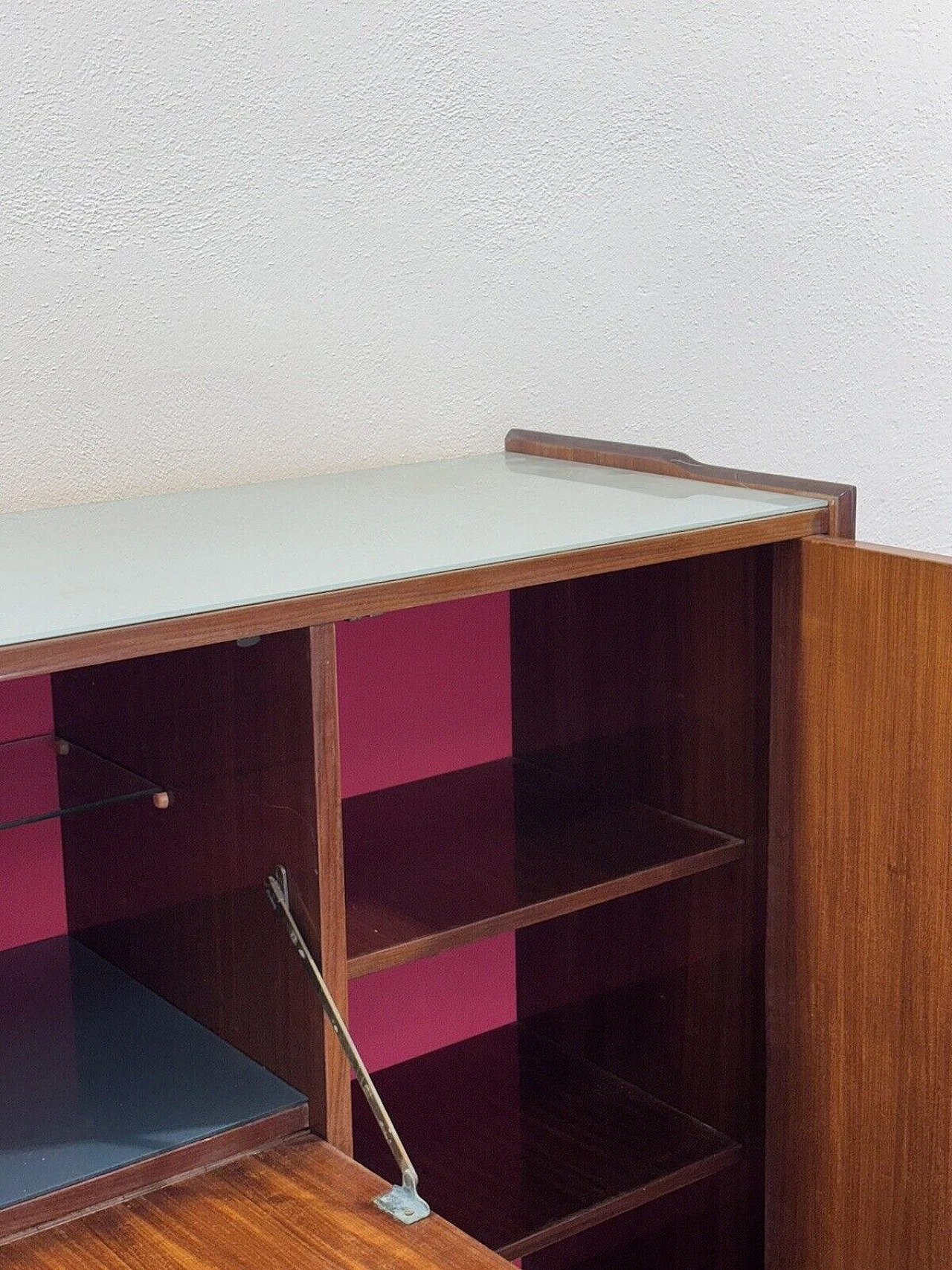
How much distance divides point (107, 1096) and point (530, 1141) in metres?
0.48

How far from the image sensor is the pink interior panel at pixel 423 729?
1449mm

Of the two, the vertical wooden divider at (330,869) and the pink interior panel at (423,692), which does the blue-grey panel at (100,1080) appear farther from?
the pink interior panel at (423,692)

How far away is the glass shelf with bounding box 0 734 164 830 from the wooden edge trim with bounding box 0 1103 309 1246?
232 mm

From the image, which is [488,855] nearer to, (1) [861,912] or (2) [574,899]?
(2) [574,899]

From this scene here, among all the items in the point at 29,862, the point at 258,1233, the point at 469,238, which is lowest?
the point at 258,1233

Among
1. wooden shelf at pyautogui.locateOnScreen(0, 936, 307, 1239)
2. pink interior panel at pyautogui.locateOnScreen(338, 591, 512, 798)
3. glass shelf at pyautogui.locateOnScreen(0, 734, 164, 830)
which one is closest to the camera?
wooden shelf at pyautogui.locateOnScreen(0, 936, 307, 1239)

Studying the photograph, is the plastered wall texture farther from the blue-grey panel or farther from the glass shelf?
the blue-grey panel

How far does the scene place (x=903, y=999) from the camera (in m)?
1.19

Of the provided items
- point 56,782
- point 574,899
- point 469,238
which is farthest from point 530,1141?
point 469,238

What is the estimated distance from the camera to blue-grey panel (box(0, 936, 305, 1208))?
996 mm

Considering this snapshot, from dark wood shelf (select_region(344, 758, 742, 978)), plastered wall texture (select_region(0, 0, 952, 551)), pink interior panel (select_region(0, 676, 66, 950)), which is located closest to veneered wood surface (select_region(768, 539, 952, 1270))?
dark wood shelf (select_region(344, 758, 742, 978))

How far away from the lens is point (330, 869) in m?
1.02

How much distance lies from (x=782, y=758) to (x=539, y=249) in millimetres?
580

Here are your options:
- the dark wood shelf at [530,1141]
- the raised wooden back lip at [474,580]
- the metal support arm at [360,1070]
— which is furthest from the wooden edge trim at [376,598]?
the dark wood shelf at [530,1141]
